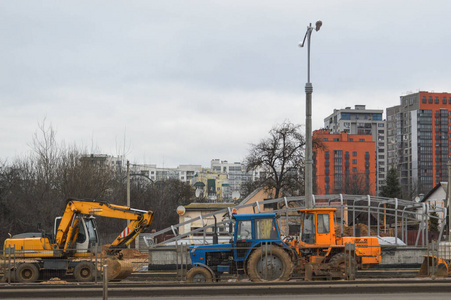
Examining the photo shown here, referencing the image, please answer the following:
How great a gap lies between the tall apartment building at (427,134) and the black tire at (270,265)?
137 meters

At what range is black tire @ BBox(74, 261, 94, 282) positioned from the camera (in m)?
23.3

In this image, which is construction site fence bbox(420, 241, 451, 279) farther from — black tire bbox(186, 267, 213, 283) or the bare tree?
the bare tree

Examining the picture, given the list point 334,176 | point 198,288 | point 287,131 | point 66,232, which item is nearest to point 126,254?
point 66,232

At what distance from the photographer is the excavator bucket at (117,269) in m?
23.0

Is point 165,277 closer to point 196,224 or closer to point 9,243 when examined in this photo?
point 9,243

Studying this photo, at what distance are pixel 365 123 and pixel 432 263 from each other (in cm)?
15902

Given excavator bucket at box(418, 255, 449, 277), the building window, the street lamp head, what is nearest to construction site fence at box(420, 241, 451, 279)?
excavator bucket at box(418, 255, 449, 277)

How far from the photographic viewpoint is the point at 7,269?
76.8 ft

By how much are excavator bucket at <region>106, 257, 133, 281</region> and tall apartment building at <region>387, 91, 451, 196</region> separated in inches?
5369

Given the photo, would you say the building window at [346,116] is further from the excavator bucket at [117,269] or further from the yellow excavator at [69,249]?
the excavator bucket at [117,269]

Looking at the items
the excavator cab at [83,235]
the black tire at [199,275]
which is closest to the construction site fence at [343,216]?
the black tire at [199,275]

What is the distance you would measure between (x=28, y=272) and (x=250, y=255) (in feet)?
31.5

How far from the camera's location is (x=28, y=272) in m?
23.8

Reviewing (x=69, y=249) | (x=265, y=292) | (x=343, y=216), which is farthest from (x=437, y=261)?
(x=69, y=249)
